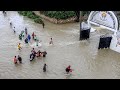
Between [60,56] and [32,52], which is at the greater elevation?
[32,52]

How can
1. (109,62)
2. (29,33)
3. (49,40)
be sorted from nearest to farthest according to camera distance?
(109,62)
(49,40)
(29,33)

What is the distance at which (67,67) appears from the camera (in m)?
17.7

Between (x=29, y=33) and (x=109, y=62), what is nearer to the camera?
(x=109, y=62)

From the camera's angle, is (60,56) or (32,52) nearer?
(32,52)

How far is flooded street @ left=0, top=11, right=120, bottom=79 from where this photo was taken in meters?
17.7

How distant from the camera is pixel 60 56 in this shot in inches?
791

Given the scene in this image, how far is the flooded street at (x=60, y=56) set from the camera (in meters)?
17.7
